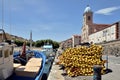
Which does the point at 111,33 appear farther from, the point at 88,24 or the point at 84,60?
the point at 84,60

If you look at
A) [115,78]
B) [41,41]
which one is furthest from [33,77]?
[41,41]

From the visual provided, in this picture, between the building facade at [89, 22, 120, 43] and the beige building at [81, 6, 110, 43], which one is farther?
the beige building at [81, 6, 110, 43]

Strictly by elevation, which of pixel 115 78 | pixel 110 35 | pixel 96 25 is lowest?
pixel 115 78

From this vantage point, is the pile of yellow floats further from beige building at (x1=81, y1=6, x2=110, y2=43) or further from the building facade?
beige building at (x1=81, y1=6, x2=110, y2=43)

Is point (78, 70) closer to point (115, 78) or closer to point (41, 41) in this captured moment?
point (115, 78)

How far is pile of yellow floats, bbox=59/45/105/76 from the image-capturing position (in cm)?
1545

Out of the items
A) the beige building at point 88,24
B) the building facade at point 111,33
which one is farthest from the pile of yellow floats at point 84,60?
the beige building at point 88,24

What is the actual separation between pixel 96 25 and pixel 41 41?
35477 millimetres

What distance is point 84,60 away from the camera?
1582cm

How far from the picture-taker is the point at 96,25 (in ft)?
415

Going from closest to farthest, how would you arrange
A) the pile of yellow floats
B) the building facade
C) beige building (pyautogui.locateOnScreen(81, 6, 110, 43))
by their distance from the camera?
the pile of yellow floats → the building facade → beige building (pyautogui.locateOnScreen(81, 6, 110, 43))

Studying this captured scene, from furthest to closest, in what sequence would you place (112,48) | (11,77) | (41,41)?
(41,41)
(112,48)
(11,77)

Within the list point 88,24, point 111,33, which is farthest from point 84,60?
point 88,24

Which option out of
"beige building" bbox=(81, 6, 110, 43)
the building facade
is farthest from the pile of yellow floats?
"beige building" bbox=(81, 6, 110, 43)
